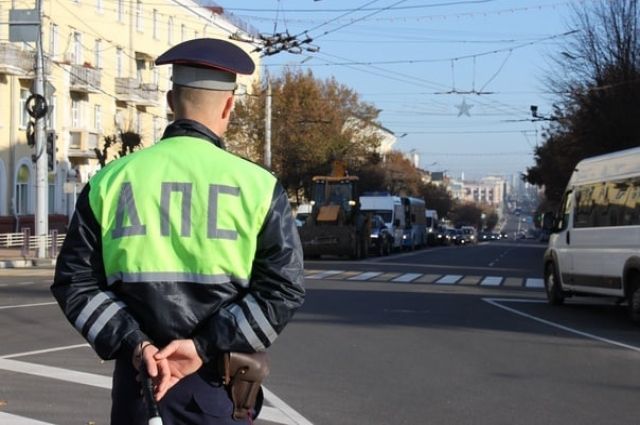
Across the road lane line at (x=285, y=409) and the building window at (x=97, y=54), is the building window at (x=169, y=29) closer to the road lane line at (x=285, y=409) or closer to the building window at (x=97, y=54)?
the building window at (x=97, y=54)

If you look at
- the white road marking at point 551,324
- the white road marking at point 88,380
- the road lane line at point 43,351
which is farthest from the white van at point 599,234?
the road lane line at point 43,351

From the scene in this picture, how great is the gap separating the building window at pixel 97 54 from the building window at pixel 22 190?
8.35m

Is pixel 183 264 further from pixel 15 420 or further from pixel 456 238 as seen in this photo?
pixel 456 238

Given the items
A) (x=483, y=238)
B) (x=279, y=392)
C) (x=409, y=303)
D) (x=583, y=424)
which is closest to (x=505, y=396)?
(x=583, y=424)

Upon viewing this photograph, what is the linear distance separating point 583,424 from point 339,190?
109ft

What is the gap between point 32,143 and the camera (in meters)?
34.2

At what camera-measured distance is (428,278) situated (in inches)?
1076

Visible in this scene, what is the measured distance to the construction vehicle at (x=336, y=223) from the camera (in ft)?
126

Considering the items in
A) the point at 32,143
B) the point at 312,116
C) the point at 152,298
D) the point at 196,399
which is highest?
the point at 312,116

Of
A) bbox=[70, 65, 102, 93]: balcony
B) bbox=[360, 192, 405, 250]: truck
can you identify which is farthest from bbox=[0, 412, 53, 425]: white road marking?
bbox=[360, 192, 405, 250]: truck

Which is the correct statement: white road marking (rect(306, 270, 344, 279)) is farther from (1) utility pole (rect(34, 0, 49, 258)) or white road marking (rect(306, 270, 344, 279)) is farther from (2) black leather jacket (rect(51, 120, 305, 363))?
(2) black leather jacket (rect(51, 120, 305, 363))

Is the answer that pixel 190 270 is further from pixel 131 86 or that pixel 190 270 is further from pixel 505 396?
pixel 131 86

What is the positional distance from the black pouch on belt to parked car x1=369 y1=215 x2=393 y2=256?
42.1m

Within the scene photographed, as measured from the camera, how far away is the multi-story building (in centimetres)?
4362
